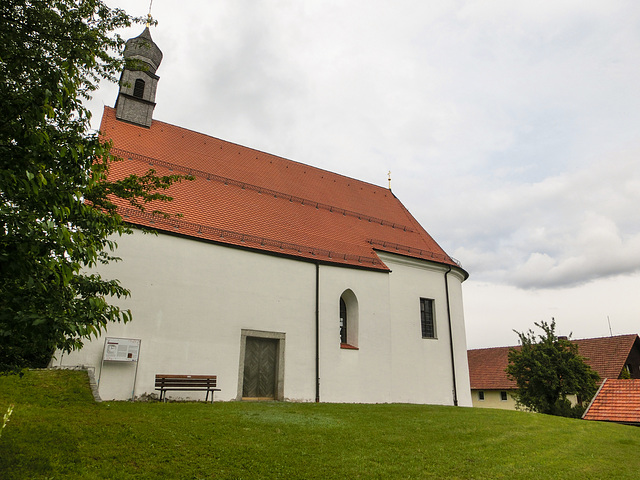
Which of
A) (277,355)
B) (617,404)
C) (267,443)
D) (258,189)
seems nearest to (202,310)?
(277,355)

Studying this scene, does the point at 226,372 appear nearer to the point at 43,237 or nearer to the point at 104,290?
the point at 104,290

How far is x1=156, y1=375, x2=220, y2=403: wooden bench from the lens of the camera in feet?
36.8

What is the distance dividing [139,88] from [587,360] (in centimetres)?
2501

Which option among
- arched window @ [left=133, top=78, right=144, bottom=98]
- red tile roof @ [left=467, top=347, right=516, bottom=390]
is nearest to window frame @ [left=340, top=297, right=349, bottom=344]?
arched window @ [left=133, top=78, right=144, bottom=98]

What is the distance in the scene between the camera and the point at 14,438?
6.26 meters

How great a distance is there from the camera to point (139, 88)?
58.5 ft

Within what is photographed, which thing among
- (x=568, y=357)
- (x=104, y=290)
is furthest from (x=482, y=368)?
(x=104, y=290)

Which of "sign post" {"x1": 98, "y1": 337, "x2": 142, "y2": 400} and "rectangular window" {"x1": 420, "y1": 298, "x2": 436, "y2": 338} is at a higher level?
"rectangular window" {"x1": 420, "y1": 298, "x2": 436, "y2": 338}

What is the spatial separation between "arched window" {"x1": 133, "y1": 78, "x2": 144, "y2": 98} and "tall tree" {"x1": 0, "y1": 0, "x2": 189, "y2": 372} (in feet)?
38.1

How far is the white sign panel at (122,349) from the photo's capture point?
11.0m

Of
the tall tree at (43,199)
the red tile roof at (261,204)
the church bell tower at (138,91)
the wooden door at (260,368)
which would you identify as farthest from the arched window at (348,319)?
the tall tree at (43,199)

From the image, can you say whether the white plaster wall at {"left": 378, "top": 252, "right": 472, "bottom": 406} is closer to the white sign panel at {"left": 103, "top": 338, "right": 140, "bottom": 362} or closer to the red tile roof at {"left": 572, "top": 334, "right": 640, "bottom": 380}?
the white sign panel at {"left": 103, "top": 338, "right": 140, "bottom": 362}

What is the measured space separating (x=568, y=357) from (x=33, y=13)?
20.6m

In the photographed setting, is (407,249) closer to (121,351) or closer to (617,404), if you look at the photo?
(617,404)
